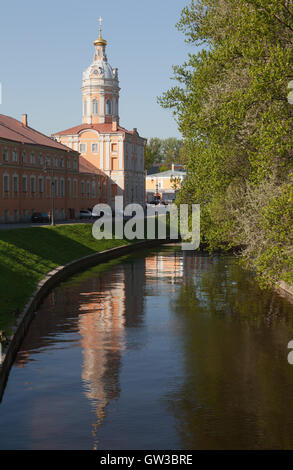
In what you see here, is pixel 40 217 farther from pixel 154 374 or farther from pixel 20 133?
pixel 154 374

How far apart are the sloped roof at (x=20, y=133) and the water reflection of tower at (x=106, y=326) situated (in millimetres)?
30549

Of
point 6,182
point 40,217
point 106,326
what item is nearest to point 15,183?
point 6,182

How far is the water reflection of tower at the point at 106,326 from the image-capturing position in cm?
1595

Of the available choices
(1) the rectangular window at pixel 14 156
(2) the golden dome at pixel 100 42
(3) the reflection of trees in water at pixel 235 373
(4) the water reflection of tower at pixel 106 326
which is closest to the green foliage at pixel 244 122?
(3) the reflection of trees in water at pixel 235 373

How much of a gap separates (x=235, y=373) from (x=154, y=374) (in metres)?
2.28

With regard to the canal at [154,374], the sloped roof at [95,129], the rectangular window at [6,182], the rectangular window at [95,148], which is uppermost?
the sloped roof at [95,129]

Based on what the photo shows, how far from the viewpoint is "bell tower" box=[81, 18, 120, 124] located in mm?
111000

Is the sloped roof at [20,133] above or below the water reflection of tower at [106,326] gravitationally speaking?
above

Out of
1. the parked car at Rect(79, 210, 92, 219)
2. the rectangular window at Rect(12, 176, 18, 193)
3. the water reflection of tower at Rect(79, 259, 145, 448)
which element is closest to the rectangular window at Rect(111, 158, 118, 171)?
the parked car at Rect(79, 210, 92, 219)

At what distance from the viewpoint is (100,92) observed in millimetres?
111250

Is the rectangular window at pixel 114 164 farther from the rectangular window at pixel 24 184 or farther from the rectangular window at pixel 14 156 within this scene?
the rectangular window at pixel 14 156

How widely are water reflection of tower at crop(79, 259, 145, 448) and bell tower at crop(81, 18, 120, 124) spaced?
74.0 m
